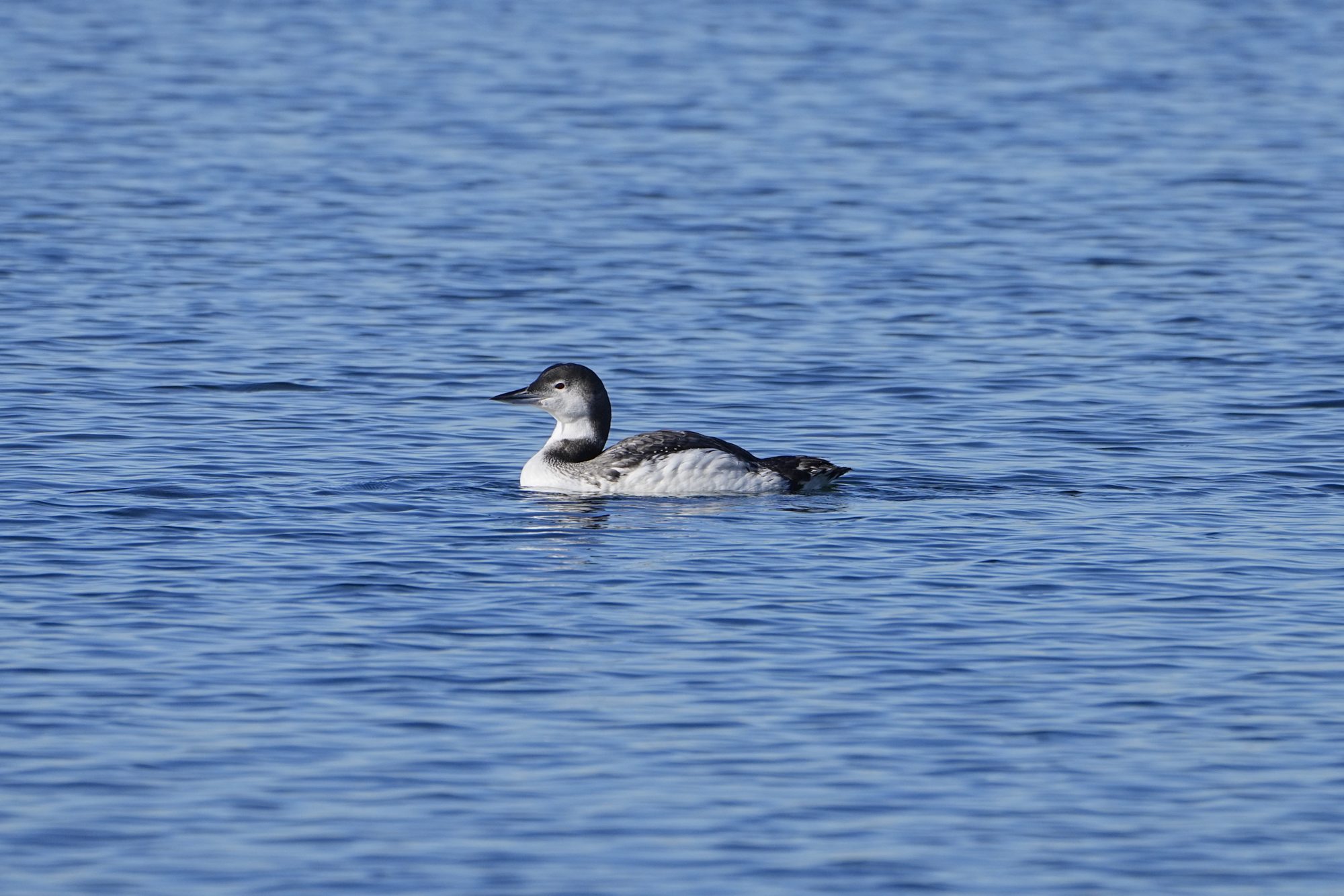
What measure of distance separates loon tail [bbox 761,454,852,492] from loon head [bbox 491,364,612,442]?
1.46 metres

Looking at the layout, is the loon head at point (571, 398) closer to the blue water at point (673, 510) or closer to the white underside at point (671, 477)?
the white underside at point (671, 477)

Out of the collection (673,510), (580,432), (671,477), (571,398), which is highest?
(571,398)

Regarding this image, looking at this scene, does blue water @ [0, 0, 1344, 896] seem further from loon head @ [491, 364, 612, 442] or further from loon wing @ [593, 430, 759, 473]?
loon head @ [491, 364, 612, 442]

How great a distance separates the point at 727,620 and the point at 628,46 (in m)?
36.2

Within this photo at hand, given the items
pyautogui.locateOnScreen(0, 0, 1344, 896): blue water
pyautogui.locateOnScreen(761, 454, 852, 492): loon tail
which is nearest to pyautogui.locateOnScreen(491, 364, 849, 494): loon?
pyautogui.locateOnScreen(761, 454, 852, 492): loon tail

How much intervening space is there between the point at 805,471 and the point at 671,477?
0.92 m

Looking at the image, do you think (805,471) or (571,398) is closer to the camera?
(805,471)

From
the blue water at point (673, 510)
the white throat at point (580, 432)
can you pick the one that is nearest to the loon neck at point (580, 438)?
the white throat at point (580, 432)

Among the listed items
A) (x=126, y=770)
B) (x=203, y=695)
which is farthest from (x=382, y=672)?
(x=126, y=770)

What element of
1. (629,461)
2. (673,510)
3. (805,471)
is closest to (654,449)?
(629,461)

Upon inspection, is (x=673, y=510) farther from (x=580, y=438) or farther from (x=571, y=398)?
(x=571, y=398)

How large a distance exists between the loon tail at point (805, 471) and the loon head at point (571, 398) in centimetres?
146

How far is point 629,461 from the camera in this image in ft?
53.7

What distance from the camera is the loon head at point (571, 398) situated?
17.0 m
